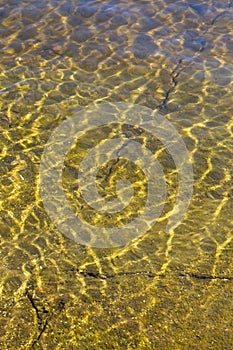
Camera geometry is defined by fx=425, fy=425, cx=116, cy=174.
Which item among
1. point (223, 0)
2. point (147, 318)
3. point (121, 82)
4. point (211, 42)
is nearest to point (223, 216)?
point (147, 318)

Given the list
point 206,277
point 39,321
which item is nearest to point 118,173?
point 206,277

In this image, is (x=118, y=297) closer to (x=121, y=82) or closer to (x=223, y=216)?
(x=223, y=216)

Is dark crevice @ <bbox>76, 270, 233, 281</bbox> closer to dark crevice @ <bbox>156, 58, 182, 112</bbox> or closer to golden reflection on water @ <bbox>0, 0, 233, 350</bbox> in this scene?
golden reflection on water @ <bbox>0, 0, 233, 350</bbox>

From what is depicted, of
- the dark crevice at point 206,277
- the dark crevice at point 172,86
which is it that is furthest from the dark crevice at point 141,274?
the dark crevice at point 172,86

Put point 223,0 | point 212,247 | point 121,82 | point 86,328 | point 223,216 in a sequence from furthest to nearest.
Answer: point 223,0, point 121,82, point 223,216, point 212,247, point 86,328

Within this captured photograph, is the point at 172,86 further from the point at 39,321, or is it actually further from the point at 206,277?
the point at 39,321

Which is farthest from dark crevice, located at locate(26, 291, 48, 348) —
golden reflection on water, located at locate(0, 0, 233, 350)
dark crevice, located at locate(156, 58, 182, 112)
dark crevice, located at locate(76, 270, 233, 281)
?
dark crevice, located at locate(156, 58, 182, 112)

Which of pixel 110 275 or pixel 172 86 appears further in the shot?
pixel 172 86

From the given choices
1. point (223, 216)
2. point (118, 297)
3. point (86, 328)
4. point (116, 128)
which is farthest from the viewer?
point (116, 128)
